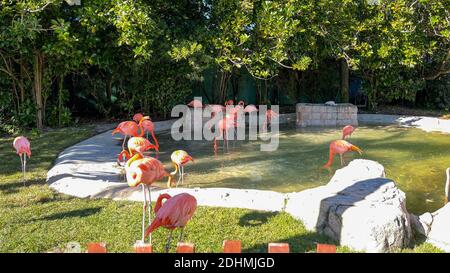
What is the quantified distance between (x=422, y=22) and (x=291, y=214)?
11.0m

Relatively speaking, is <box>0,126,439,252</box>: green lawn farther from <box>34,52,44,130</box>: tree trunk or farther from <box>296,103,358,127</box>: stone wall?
<box>296,103,358,127</box>: stone wall

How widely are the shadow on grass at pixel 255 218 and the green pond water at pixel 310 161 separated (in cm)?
115

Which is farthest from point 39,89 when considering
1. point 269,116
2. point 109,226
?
point 109,226

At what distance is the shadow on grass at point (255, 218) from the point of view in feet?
13.4

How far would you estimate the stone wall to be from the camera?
11781mm

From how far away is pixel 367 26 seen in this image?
477 inches

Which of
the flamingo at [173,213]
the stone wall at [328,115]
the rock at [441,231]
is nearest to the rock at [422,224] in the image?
the rock at [441,231]

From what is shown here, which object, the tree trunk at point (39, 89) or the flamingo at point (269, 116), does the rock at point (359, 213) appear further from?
the tree trunk at point (39, 89)

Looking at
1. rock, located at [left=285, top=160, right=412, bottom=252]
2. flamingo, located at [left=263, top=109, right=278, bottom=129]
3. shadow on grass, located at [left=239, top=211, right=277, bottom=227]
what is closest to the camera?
rock, located at [left=285, top=160, right=412, bottom=252]

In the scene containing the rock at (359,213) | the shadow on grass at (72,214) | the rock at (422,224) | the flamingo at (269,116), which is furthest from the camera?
the flamingo at (269,116)

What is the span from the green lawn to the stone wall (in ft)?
25.6

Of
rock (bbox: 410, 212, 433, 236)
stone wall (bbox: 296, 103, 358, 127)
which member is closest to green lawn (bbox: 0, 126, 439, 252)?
rock (bbox: 410, 212, 433, 236)
